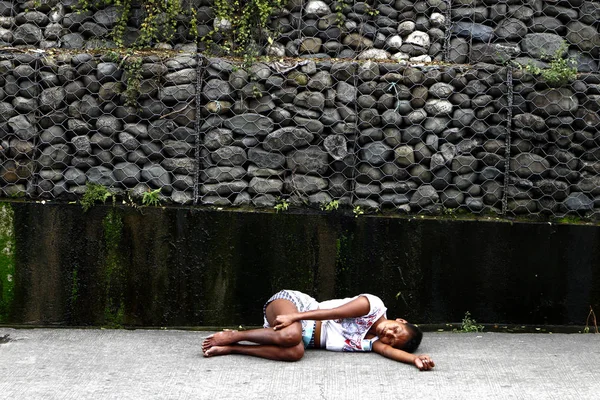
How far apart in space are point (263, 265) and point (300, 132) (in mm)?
1009

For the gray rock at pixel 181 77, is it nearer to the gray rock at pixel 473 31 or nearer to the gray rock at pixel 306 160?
the gray rock at pixel 306 160

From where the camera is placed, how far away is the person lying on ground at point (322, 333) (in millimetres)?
4809

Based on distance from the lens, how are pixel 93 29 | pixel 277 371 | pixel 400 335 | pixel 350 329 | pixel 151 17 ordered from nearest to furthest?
pixel 277 371 < pixel 400 335 < pixel 350 329 < pixel 151 17 < pixel 93 29

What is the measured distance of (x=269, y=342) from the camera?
190 inches

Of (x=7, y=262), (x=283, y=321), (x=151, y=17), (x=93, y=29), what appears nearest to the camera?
(x=283, y=321)

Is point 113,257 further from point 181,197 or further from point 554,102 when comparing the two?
point 554,102

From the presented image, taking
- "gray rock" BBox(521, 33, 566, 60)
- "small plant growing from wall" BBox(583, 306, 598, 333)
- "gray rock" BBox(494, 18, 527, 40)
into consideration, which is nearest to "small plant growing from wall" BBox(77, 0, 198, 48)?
"gray rock" BBox(494, 18, 527, 40)

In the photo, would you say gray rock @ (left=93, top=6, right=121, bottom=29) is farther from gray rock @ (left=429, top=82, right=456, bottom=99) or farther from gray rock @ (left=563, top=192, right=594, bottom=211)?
gray rock @ (left=563, top=192, right=594, bottom=211)

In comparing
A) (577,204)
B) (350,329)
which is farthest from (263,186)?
(577,204)

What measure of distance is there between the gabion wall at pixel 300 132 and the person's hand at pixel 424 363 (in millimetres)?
1397

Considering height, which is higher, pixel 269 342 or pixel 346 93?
pixel 346 93

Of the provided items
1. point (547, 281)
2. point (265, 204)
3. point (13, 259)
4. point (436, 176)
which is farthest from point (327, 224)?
point (13, 259)

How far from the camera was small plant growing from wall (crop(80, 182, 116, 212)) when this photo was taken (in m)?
5.66

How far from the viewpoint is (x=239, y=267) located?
570 cm
